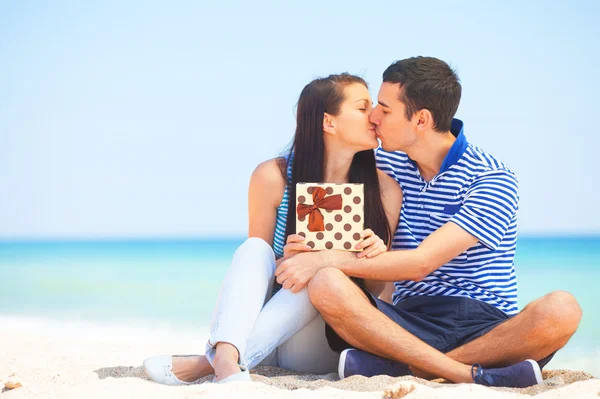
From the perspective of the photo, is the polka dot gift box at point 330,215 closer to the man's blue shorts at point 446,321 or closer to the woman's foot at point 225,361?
the man's blue shorts at point 446,321

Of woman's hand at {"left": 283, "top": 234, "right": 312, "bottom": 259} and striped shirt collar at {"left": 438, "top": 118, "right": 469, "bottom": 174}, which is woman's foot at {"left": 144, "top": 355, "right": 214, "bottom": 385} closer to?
woman's hand at {"left": 283, "top": 234, "right": 312, "bottom": 259}

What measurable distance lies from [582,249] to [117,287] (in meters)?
14.3

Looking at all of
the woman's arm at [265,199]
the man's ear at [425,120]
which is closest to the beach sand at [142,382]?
the woman's arm at [265,199]

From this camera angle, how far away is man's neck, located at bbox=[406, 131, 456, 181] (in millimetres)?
3729

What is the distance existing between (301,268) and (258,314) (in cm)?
28

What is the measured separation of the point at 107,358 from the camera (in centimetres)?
406

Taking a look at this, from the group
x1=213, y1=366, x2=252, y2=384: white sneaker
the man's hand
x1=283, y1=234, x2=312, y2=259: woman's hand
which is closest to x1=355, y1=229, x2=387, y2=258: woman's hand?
the man's hand

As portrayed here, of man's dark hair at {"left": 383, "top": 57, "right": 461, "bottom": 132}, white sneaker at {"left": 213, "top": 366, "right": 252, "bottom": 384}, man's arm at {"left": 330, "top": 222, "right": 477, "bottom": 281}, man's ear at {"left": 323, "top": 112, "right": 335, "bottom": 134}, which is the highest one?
man's dark hair at {"left": 383, "top": 57, "right": 461, "bottom": 132}

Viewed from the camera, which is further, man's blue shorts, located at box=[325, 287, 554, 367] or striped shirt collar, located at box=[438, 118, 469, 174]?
striped shirt collar, located at box=[438, 118, 469, 174]

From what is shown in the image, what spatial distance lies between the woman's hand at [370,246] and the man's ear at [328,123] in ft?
2.16

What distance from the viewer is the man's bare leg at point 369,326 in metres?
3.20

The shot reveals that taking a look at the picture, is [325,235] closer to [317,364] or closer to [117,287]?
[317,364]

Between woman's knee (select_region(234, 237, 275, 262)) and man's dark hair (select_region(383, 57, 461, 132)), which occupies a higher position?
man's dark hair (select_region(383, 57, 461, 132))

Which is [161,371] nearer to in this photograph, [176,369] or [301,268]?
[176,369]
